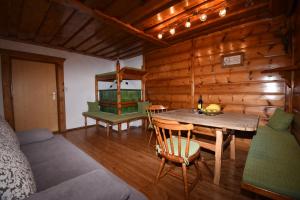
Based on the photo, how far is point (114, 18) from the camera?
7.98 feet

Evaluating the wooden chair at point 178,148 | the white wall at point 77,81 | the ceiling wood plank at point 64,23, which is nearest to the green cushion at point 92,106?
the white wall at point 77,81

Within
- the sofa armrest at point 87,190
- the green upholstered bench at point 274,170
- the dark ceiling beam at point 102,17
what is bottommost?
the green upholstered bench at point 274,170

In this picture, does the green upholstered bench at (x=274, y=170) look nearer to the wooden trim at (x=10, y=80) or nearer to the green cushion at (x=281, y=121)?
the green cushion at (x=281, y=121)

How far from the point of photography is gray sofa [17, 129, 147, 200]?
717 mm

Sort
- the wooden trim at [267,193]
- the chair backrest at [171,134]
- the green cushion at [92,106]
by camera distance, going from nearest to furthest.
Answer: the wooden trim at [267,193], the chair backrest at [171,134], the green cushion at [92,106]

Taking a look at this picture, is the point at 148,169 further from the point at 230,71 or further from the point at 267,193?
the point at 230,71

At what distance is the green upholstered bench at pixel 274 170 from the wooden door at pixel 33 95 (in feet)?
15.3

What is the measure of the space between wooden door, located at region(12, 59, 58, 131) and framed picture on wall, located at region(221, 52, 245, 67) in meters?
4.46

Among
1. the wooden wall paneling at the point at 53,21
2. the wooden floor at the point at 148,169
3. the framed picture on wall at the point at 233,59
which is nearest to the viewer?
the wooden floor at the point at 148,169

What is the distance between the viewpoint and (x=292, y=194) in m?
0.82

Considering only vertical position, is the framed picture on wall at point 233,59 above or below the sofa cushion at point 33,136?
above

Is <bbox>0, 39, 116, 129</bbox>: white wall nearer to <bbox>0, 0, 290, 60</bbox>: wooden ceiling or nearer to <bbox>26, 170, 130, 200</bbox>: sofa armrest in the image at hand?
<bbox>0, 0, 290, 60</bbox>: wooden ceiling

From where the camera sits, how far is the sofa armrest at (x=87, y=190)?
0.69 metres

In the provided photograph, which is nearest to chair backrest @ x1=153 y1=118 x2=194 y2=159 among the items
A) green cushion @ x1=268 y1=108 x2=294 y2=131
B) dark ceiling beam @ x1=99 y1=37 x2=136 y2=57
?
green cushion @ x1=268 y1=108 x2=294 y2=131
